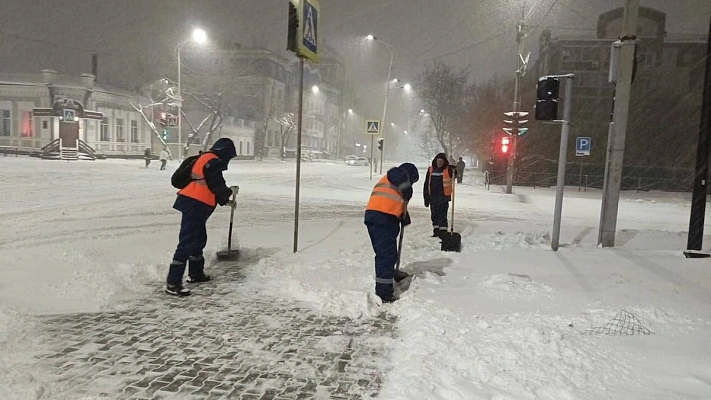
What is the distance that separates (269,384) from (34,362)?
6.18 ft

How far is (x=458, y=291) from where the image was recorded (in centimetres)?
571

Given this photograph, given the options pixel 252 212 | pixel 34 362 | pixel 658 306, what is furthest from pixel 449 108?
pixel 34 362

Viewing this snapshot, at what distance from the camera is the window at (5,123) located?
123 feet

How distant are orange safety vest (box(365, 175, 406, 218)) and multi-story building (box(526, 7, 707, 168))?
94.3ft

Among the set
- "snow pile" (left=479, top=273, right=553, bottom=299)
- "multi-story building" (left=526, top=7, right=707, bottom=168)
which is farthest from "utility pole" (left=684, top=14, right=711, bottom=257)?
"multi-story building" (left=526, top=7, right=707, bottom=168)

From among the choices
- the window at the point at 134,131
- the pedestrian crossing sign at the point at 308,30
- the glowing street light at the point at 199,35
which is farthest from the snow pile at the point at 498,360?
the window at the point at 134,131

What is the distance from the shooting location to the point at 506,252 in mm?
7906

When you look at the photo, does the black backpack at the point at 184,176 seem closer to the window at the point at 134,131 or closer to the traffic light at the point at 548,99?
the traffic light at the point at 548,99

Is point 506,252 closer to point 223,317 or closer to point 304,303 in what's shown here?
point 304,303

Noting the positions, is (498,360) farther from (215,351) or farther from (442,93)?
(442,93)

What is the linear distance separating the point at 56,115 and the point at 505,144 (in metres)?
31.8

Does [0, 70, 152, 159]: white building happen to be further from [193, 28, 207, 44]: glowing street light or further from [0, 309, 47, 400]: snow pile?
[0, 309, 47, 400]: snow pile

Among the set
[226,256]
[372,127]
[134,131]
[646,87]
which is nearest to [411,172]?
[226,256]

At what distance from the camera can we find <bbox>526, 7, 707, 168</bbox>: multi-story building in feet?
103
